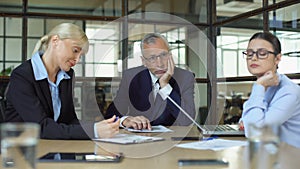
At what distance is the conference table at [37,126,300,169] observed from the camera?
44.9 inches

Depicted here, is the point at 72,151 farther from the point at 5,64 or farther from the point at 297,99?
the point at 5,64

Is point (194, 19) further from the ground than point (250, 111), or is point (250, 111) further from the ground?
point (194, 19)

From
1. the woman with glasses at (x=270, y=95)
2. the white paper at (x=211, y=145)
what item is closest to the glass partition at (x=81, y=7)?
the woman with glasses at (x=270, y=95)

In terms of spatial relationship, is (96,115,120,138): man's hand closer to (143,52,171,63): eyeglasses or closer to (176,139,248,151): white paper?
(176,139,248,151): white paper

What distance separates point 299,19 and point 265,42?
1.43 meters

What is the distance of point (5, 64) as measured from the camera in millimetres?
4516

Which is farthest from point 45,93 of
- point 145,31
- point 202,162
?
point 145,31

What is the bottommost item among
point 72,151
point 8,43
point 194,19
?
point 72,151

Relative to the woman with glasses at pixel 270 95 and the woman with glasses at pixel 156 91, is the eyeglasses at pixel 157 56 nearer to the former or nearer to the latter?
the woman with glasses at pixel 156 91

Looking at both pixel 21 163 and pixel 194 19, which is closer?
pixel 21 163

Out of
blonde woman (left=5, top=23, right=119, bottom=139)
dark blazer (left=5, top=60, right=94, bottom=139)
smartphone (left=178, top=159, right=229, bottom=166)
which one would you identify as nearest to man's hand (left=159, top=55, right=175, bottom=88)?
blonde woman (left=5, top=23, right=119, bottom=139)

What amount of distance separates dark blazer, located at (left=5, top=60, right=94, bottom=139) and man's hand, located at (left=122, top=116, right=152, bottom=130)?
1.18 feet

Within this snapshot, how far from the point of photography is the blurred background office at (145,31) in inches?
155

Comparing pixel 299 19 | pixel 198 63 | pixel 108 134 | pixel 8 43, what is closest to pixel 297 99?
pixel 108 134
